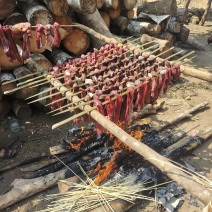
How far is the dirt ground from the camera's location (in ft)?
16.3

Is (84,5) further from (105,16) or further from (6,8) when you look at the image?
(105,16)

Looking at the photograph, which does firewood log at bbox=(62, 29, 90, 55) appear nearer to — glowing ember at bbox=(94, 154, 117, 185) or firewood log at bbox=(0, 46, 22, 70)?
firewood log at bbox=(0, 46, 22, 70)

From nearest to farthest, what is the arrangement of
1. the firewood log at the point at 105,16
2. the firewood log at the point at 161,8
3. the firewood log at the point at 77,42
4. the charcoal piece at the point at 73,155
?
the charcoal piece at the point at 73,155
the firewood log at the point at 77,42
the firewood log at the point at 105,16
the firewood log at the point at 161,8

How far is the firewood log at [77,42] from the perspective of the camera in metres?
7.06

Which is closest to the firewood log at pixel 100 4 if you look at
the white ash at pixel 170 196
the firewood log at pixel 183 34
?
the firewood log at pixel 183 34

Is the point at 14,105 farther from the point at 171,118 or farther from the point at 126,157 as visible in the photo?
the point at 171,118

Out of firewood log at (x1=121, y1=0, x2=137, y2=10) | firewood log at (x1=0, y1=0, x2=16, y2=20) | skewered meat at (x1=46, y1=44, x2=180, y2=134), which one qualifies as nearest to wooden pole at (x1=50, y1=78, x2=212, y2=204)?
skewered meat at (x1=46, y1=44, x2=180, y2=134)

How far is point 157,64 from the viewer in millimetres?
4805

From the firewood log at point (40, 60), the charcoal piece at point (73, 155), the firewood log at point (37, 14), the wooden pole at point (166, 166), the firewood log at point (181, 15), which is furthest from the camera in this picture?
the firewood log at point (181, 15)

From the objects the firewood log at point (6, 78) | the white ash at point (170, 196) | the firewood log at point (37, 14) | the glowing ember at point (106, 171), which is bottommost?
the white ash at point (170, 196)

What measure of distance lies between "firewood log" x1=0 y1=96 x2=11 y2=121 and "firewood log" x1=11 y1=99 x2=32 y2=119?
0.14 meters

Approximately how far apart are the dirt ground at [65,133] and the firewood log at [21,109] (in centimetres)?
18

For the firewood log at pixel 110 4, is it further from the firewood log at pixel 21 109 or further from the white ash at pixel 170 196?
the white ash at pixel 170 196

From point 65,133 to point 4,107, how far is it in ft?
5.38
